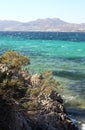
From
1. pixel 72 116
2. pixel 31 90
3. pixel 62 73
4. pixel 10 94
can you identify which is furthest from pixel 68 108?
pixel 62 73

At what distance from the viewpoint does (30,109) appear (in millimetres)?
17766

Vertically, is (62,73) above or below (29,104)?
below

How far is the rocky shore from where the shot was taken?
630 inches

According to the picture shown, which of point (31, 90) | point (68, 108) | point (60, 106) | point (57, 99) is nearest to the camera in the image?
point (31, 90)

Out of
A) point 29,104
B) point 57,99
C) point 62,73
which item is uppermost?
point 29,104

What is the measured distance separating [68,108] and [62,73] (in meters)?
18.4

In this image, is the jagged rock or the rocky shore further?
the jagged rock

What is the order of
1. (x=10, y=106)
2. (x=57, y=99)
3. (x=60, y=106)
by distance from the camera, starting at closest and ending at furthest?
(x=10, y=106), (x=60, y=106), (x=57, y=99)

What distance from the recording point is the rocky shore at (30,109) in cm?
1601

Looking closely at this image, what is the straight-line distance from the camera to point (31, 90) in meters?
18.9

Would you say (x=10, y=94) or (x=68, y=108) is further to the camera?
(x=68, y=108)

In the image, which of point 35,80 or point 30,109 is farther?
point 35,80

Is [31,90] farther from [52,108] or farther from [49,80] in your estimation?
[49,80]

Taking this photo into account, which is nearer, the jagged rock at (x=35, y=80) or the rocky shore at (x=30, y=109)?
the rocky shore at (x=30, y=109)
